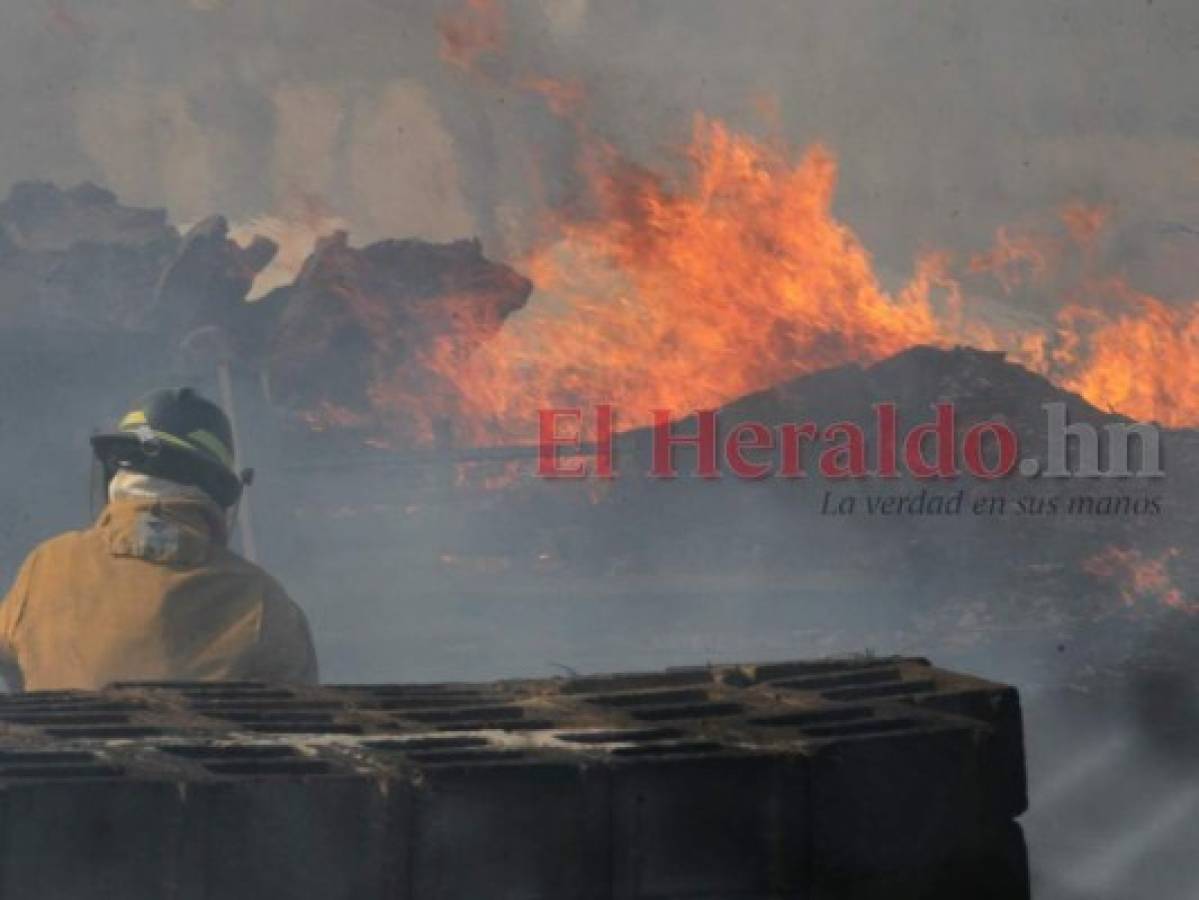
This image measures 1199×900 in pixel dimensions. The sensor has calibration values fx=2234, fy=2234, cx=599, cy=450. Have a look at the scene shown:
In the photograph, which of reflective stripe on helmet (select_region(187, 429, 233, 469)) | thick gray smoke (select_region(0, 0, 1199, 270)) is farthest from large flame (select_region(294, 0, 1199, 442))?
reflective stripe on helmet (select_region(187, 429, 233, 469))

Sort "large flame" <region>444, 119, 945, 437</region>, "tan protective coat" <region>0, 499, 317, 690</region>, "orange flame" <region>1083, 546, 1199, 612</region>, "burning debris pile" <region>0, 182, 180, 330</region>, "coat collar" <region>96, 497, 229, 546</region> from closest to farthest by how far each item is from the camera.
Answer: "tan protective coat" <region>0, 499, 317, 690</region>, "coat collar" <region>96, 497, 229, 546</region>, "orange flame" <region>1083, 546, 1199, 612</region>, "large flame" <region>444, 119, 945, 437</region>, "burning debris pile" <region>0, 182, 180, 330</region>

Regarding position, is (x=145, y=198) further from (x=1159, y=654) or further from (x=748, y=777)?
(x=748, y=777)

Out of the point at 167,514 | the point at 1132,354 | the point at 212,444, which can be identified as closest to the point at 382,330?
the point at 1132,354

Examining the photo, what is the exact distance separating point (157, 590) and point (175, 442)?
0.41 m

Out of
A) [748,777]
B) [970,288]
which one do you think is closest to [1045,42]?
[970,288]

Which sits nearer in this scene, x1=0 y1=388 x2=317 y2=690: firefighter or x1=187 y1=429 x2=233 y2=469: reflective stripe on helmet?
x1=0 y1=388 x2=317 y2=690: firefighter

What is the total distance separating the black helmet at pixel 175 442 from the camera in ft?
19.5

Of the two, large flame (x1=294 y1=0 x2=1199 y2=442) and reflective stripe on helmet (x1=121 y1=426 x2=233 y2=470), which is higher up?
large flame (x1=294 y1=0 x2=1199 y2=442)

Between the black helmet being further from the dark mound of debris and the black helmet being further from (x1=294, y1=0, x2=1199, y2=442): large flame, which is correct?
the dark mound of debris

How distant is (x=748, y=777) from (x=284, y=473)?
44.3 feet

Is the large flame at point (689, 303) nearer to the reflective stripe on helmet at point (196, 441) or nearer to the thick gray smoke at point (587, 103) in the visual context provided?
the thick gray smoke at point (587, 103)

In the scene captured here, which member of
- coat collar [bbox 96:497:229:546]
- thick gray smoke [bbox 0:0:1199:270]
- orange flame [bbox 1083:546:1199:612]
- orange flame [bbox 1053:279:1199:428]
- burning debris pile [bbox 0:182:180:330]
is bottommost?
coat collar [bbox 96:497:229:546]

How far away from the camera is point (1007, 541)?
16.6 m

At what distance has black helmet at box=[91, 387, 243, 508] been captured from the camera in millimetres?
5938
